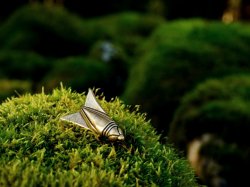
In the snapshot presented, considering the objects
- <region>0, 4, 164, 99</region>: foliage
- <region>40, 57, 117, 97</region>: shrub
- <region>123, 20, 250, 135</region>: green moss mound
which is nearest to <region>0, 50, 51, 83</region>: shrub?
<region>0, 4, 164, 99</region>: foliage

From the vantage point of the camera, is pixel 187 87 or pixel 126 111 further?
pixel 187 87

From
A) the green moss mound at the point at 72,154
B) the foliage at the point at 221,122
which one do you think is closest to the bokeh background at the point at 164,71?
the foliage at the point at 221,122

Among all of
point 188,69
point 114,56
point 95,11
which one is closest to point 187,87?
point 188,69

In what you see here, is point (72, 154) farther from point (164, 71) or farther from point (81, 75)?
point (81, 75)

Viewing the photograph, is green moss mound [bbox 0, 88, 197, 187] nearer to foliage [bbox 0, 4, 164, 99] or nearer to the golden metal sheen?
the golden metal sheen

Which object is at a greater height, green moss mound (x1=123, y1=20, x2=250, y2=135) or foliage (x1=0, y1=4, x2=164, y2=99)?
foliage (x1=0, y1=4, x2=164, y2=99)

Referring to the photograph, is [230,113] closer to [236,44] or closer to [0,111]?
[236,44]

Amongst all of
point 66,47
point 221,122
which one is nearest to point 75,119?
point 221,122
